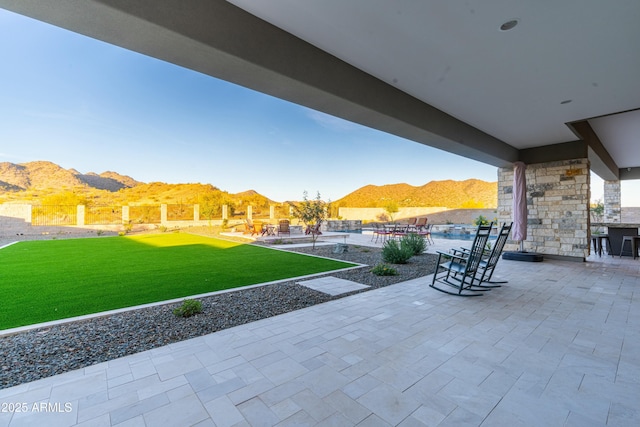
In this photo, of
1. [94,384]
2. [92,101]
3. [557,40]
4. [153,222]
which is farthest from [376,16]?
[92,101]

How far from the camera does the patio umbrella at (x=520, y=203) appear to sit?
21.8ft

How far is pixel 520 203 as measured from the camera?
6656mm

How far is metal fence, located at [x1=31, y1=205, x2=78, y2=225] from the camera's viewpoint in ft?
40.6

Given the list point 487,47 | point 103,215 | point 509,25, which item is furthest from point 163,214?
point 509,25

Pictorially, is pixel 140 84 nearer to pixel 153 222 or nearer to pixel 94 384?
pixel 153 222

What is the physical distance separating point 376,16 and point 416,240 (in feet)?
20.7

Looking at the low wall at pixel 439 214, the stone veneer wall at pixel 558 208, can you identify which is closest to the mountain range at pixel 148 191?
the low wall at pixel 439 214

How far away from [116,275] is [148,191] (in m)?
24.1

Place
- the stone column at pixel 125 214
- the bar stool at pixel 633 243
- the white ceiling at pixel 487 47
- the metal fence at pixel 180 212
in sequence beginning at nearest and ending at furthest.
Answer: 1. the white ceiling at pixel 487 47
2. the bar stool at pixel 633 243
3. the stone column at pixel 125 214
4. the metal fence at pixel 180 212

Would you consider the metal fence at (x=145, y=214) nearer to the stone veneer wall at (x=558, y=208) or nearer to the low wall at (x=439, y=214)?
the low wall at (x=439, y=214)

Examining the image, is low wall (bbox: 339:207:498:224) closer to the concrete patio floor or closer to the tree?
the tree

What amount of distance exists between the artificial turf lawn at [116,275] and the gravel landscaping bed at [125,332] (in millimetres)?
454

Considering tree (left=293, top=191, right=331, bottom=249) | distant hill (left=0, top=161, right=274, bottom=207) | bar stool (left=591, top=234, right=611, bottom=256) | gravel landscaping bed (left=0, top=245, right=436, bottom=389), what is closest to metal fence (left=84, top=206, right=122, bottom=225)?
distant hill (left=0, top=161, right=274, bottom=207)

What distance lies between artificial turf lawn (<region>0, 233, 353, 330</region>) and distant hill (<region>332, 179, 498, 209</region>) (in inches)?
624
